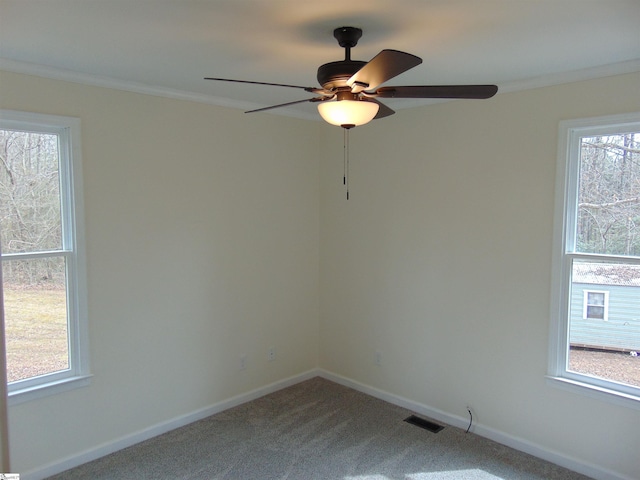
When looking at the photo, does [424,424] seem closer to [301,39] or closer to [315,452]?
[315,452]

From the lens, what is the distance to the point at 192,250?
138 inches

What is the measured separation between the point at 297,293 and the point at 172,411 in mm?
1463

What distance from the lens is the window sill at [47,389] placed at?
2711 mm

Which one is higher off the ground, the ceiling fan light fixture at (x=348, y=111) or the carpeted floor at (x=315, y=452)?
the ceiling fan light fixture at (x=348, y=111)

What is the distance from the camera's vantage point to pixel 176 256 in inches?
135

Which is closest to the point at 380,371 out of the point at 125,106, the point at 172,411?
the point at 172,411

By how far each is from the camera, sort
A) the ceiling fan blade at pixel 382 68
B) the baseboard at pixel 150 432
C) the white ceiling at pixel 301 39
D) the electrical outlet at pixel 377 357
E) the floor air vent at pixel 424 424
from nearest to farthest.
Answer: the ceiling fan blade at pixel 382 68, the white ceiling at pixel 301 39, the baseboard at pixel 150 432, the floor air vent at pixel 424 424, the electrical outlet at pixel 377 357

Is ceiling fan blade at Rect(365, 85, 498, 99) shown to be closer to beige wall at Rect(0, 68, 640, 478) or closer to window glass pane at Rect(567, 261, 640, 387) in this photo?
beige wall at Rect(0, 68, 640, 478)

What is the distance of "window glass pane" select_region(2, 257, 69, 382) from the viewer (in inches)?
110

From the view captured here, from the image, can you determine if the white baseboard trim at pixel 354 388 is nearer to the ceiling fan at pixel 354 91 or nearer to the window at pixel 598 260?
the window at pixel 598 260

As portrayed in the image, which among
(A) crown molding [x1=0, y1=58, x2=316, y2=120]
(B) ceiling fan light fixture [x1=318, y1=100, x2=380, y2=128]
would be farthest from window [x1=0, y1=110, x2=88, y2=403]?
(B) ceiling fan light fixture [x1=318, y1=100, x2=380, y2=128]

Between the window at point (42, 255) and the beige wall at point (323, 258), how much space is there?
0.09m

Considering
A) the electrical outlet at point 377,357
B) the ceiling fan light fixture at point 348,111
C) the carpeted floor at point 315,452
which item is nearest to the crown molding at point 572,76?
the ceiling fan light fixture at point 348,111

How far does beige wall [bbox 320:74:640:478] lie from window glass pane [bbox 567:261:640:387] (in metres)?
0.18
